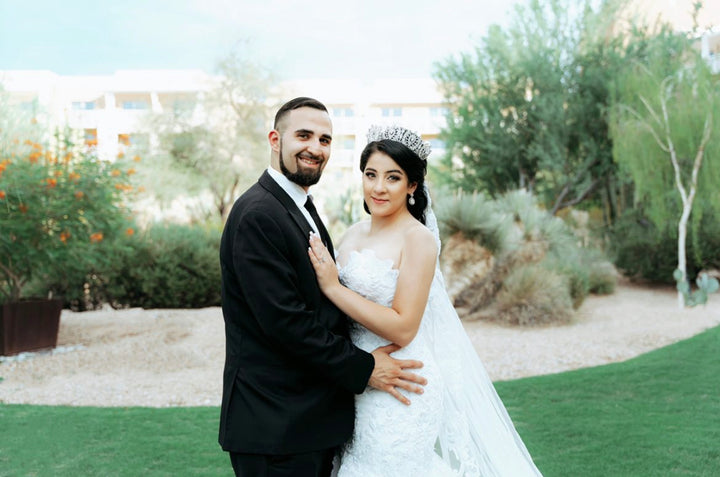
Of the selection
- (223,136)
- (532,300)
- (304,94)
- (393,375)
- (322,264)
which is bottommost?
(532,300)

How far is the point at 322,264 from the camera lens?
95.0 inches

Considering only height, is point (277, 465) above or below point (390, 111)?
below

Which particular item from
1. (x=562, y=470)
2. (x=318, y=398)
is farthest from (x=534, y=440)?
(x=318, y=398)

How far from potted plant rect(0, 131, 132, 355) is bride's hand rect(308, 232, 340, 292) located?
7632 millimetres

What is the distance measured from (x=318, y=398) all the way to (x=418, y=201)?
1.05m

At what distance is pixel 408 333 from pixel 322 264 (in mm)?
449

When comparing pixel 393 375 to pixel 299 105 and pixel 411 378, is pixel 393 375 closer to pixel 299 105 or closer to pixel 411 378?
pixel 411 378

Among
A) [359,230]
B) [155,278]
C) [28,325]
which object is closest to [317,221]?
[359,230]

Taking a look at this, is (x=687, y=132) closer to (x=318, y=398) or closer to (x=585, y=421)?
(x=585, y=421)

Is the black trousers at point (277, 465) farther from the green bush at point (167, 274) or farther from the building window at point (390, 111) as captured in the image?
the building window at point (390, 111)

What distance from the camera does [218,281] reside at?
557 inches

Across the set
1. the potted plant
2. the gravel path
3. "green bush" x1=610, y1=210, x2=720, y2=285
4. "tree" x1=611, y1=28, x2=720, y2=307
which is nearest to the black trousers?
the gravel path

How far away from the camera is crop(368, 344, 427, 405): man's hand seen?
8.14 ft

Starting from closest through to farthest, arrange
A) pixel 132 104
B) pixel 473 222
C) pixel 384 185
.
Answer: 1. pixel 384 185
2. pixel 473 222
3. pixel 132 104
